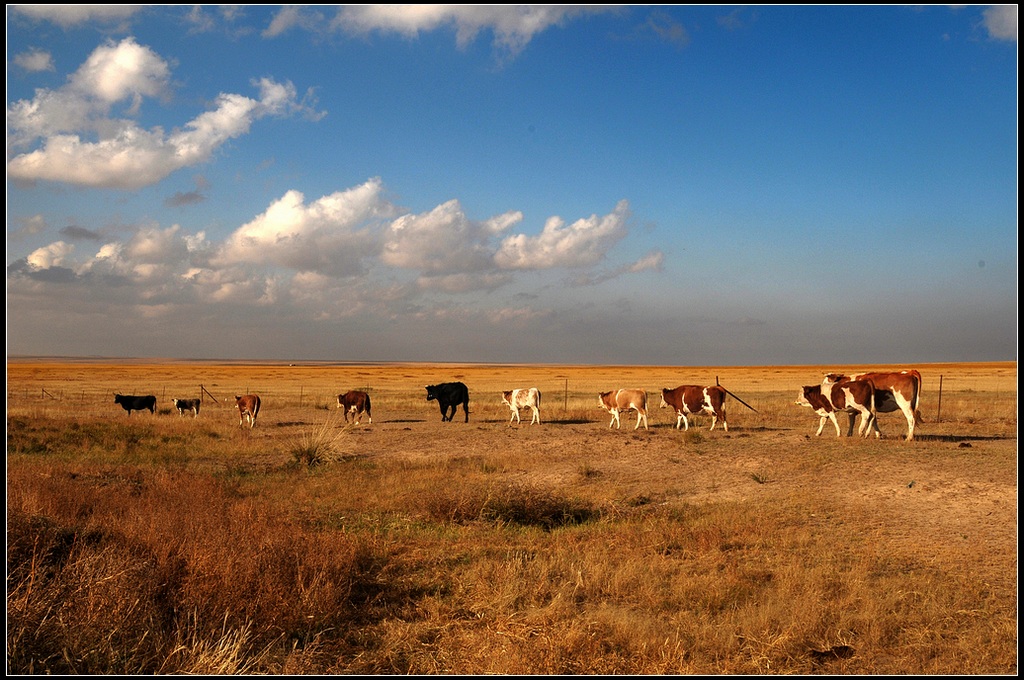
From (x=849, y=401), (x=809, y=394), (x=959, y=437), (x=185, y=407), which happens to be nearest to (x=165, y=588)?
(x=849, y=401)

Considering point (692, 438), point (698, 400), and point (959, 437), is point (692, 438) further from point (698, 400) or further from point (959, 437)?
point (959, 437)

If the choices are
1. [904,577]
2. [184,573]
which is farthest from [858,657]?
[184,573]

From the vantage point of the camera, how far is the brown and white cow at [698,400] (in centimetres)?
2147

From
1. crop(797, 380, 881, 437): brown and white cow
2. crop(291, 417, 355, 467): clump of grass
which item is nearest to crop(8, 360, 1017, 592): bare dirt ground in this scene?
crop(291, 417, 355, 467): clump of grass

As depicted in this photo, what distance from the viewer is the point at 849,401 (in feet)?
61.5

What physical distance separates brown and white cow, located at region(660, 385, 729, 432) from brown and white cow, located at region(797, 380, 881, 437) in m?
2.63

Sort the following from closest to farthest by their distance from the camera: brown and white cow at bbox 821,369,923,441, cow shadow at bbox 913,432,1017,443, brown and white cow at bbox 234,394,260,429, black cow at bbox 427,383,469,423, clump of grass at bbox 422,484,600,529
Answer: clump of grass at bbox 422,484,600,529 → brown and white cow at bbox 821,369,923,441 → cow shadow at bbox 913,432,1017,443 → brown and white cow at bbox 234,394,260,429 → black cow at bbox 427,383,469,423

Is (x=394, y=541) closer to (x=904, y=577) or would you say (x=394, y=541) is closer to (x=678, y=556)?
(x=678, y=556)

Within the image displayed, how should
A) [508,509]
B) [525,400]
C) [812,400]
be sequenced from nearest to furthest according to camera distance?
[508,509], [812,400], [525,400]

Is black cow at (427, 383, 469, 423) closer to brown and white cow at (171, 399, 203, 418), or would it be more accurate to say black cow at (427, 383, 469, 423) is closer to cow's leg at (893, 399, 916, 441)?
brown and white cow at (171, 399, 203, 418)

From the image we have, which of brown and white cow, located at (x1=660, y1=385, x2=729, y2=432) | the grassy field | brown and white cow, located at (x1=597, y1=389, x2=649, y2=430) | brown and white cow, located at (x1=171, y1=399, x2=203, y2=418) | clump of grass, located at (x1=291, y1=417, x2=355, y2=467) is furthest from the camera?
brown and white cow, located at (x1=171, y1=399, x2=203, y2=418)

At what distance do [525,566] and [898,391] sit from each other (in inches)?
583

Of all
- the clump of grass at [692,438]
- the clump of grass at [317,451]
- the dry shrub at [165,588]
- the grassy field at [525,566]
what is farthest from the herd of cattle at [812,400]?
the dry shrub at [165,588]

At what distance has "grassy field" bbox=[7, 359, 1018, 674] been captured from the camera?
18.3 ft
